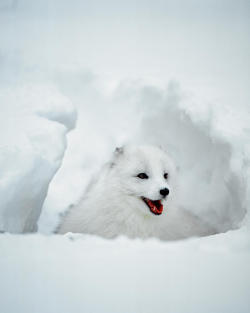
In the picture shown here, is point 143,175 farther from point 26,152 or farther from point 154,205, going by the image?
point 26,152

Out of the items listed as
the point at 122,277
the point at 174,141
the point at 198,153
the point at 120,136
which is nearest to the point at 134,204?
the point at 122,277

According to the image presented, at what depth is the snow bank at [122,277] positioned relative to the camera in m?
1.10

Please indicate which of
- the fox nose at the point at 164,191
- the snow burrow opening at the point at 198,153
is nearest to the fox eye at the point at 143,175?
the fox nose at the point at 164,191

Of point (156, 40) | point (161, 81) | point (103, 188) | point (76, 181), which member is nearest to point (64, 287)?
point (103, 188)

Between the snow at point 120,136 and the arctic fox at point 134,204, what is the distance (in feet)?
1.50

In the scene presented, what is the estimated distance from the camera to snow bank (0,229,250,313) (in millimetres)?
1096

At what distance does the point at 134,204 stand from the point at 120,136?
201 cm

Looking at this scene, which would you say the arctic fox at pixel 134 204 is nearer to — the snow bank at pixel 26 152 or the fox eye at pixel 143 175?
the fox eye at pixel 143 175

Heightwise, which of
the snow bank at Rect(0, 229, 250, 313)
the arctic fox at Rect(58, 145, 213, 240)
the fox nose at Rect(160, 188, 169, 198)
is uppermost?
the snow bank at Rect(0, 229, 250, 313)

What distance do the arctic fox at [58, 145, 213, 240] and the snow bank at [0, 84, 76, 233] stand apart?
19.8 inches

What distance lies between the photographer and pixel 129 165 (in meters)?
2.77

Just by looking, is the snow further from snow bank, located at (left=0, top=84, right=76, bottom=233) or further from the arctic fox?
the arctic fox

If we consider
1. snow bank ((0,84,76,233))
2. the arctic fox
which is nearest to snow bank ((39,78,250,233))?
the arctic fox

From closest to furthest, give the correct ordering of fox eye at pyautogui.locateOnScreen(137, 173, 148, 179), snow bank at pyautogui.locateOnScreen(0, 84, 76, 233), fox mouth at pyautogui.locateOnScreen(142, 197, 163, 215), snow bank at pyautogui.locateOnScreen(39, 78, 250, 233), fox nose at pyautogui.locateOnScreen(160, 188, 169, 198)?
1. snow bank at pyautogui.locateOnScreen(0, 84, 76, 233)
2. fox nose at pyautogui.locateOnScreen(160, 188, 169, 198)
3. fox mouth at pyautogui.locateOnScreen(142, 197, 163, 215)
4. fox eye at pyautogui.locateOnScreen(137, 173, 148, 179)
5. snow bank at pyautogui.locateOnScreen(39, 78, 250, 233)
